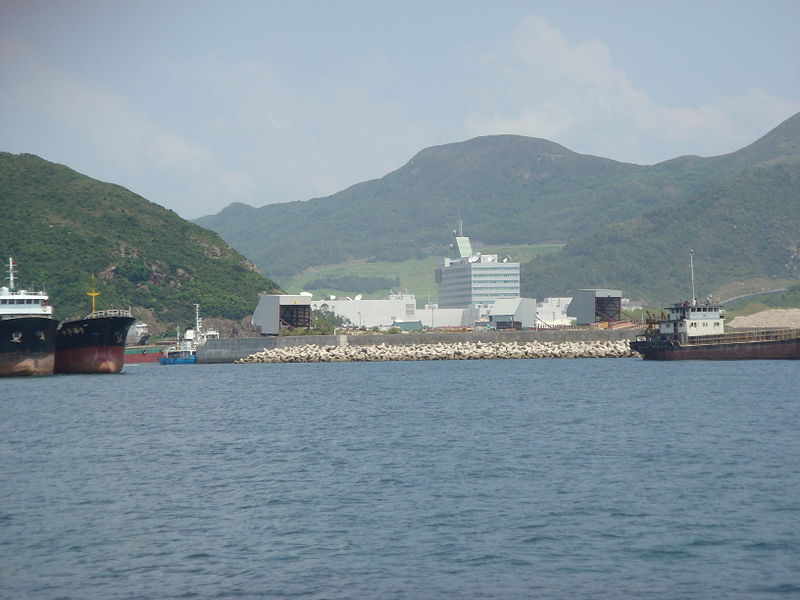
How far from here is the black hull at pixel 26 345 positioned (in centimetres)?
9431

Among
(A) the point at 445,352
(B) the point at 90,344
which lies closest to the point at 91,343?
(B) the point at 90,344

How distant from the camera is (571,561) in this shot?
984 inches

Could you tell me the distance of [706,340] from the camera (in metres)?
109

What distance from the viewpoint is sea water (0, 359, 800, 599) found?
78.6 feet

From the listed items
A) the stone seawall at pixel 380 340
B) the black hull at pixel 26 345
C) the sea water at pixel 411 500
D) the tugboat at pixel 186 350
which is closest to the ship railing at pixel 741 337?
the stone seawall at pixel 380 340

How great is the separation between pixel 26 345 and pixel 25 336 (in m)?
1.29

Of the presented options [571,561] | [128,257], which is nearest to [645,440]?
[571,561]

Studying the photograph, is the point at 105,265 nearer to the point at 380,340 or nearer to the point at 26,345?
the point at 380,340

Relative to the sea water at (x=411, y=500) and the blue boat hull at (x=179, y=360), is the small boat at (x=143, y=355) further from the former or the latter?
the sea water at (x=411, y=500)

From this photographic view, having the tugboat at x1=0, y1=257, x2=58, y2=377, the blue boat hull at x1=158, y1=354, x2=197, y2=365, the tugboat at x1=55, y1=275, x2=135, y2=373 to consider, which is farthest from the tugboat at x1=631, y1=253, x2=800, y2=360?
the blue boat hull at x1=158, y1=354, x2=197, y2=365

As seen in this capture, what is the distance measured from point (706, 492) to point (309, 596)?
15122 mm

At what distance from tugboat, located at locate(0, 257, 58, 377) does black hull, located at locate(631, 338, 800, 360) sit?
59.6 metres

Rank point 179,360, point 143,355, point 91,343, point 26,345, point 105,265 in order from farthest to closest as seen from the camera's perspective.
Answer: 1. point 105,265
2. point 143,355
3. point 179,360
4. point 91,343
5. point 26,345

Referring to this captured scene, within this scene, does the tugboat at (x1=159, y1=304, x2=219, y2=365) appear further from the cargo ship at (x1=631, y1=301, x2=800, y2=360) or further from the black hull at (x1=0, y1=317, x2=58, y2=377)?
the cargo ship at (x1=631, y1=301, x2=800, y2=360)
